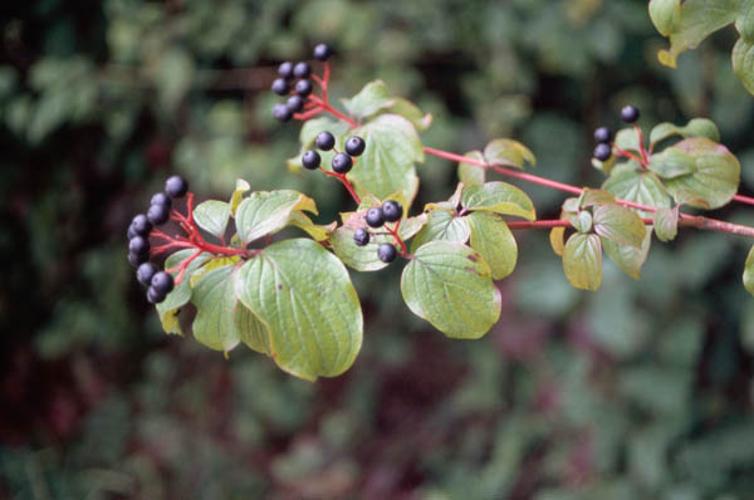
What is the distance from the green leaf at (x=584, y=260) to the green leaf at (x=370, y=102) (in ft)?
1.13

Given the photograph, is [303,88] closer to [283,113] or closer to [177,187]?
[283,113]

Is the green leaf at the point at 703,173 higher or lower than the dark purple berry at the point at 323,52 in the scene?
lower

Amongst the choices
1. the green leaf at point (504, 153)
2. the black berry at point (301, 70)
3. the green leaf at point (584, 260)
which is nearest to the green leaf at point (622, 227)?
the green leaf at point (584, 260)

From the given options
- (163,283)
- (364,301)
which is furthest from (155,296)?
(364,301)

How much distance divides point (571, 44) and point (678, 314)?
0.92m

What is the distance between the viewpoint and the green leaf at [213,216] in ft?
2.84

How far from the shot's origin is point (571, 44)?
2.45m

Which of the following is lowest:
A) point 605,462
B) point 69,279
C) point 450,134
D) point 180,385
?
point 605,462

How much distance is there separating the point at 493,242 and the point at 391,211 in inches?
5.4

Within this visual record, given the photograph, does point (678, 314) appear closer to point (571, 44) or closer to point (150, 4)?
point (571, 44)

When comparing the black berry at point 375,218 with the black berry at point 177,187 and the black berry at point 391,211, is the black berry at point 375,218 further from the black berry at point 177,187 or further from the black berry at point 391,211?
the black berry at point 177,187

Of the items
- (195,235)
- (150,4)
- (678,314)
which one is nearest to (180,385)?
(150,4)

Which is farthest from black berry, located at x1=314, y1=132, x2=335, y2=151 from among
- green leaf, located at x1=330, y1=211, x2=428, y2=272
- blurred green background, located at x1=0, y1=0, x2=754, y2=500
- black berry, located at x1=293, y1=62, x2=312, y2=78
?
blurred green background, located at x1=0, y1=0, x2=754, y2=500

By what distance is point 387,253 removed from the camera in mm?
788
